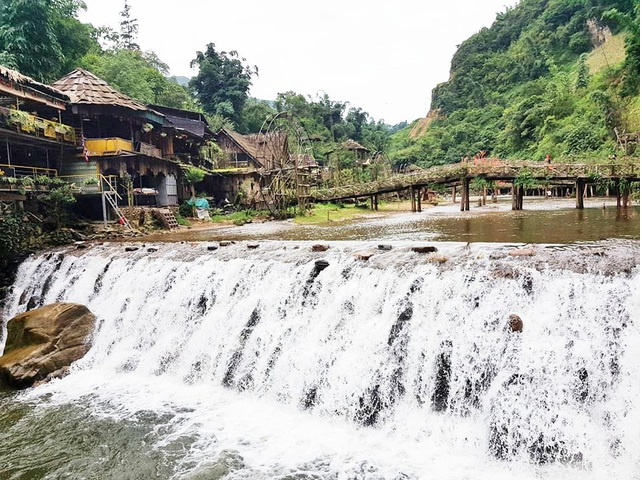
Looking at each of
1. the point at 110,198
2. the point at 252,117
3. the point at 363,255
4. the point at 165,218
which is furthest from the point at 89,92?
the point at 252,117

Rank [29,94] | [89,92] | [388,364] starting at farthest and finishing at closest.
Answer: [89,92] → [29,94] → [388,364]

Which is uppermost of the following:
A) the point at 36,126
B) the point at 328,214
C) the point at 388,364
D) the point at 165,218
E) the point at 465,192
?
the point at 36,126

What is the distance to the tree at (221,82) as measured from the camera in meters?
50.3

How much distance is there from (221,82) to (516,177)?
37.7m

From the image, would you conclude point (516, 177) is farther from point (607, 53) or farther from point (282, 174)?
point (607, 53)

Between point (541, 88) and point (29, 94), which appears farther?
point (541, 88)

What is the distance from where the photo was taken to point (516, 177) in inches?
961

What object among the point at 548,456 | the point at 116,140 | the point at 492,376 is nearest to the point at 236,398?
the point at 492,376

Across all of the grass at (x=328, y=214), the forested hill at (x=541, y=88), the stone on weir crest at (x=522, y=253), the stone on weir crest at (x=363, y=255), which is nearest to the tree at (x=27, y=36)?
the grass at (x=328, y=214)

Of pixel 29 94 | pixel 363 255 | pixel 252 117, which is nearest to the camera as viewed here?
pixel 363 255

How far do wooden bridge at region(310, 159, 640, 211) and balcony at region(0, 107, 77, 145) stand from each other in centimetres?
1559

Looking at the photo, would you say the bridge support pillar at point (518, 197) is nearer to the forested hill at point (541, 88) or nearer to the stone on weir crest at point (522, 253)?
the forested hill at point (541, 88)

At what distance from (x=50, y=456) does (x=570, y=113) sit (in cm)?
5395

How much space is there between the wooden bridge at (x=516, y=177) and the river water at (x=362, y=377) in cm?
1282
